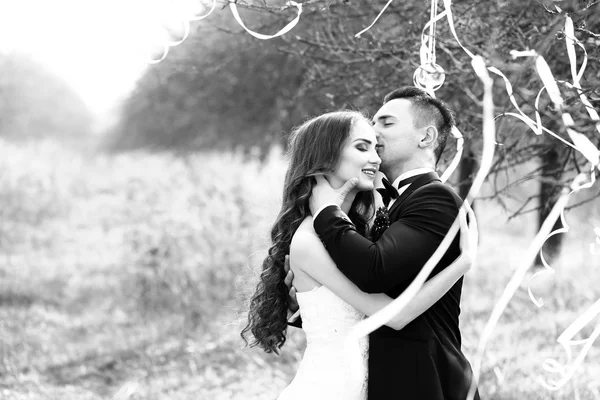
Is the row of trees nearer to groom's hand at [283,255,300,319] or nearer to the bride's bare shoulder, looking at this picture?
the bride's bare shoulder

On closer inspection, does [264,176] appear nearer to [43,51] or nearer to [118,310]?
[118,310]

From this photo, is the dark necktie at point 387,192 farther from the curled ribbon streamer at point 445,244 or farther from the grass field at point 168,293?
the curled ribbon streamer at point 445,244

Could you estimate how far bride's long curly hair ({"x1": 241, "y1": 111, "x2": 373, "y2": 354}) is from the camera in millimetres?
2959

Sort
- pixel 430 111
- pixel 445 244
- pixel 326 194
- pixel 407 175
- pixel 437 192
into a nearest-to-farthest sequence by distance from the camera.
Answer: pixel 445 244
pixel 437 192
pixel 326 194
pixel 407 175
pixel 430 111

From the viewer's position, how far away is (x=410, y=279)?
279cm

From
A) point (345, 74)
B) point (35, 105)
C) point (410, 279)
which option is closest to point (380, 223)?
point (410, 279)

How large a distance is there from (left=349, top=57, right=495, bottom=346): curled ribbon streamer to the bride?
52cm

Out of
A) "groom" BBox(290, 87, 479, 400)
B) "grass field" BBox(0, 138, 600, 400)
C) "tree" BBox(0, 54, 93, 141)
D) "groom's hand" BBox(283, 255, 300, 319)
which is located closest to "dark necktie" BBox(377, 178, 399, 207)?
"groom" BBox(290, 87, 479, 400)

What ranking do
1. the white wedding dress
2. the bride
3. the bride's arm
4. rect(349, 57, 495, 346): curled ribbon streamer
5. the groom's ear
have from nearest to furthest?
rect(349, 57, 495, 346): curled ribbon streamer, the bride's arm, the bride, the white wedding dress, the groom's ear

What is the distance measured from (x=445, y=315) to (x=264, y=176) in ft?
32.2

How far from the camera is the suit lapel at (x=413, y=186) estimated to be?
9.43 feet

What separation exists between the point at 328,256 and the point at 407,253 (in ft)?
1.02

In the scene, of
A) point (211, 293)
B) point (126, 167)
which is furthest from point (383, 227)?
point (126, 167)

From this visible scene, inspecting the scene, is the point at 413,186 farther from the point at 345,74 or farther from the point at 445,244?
the point at 345,74
